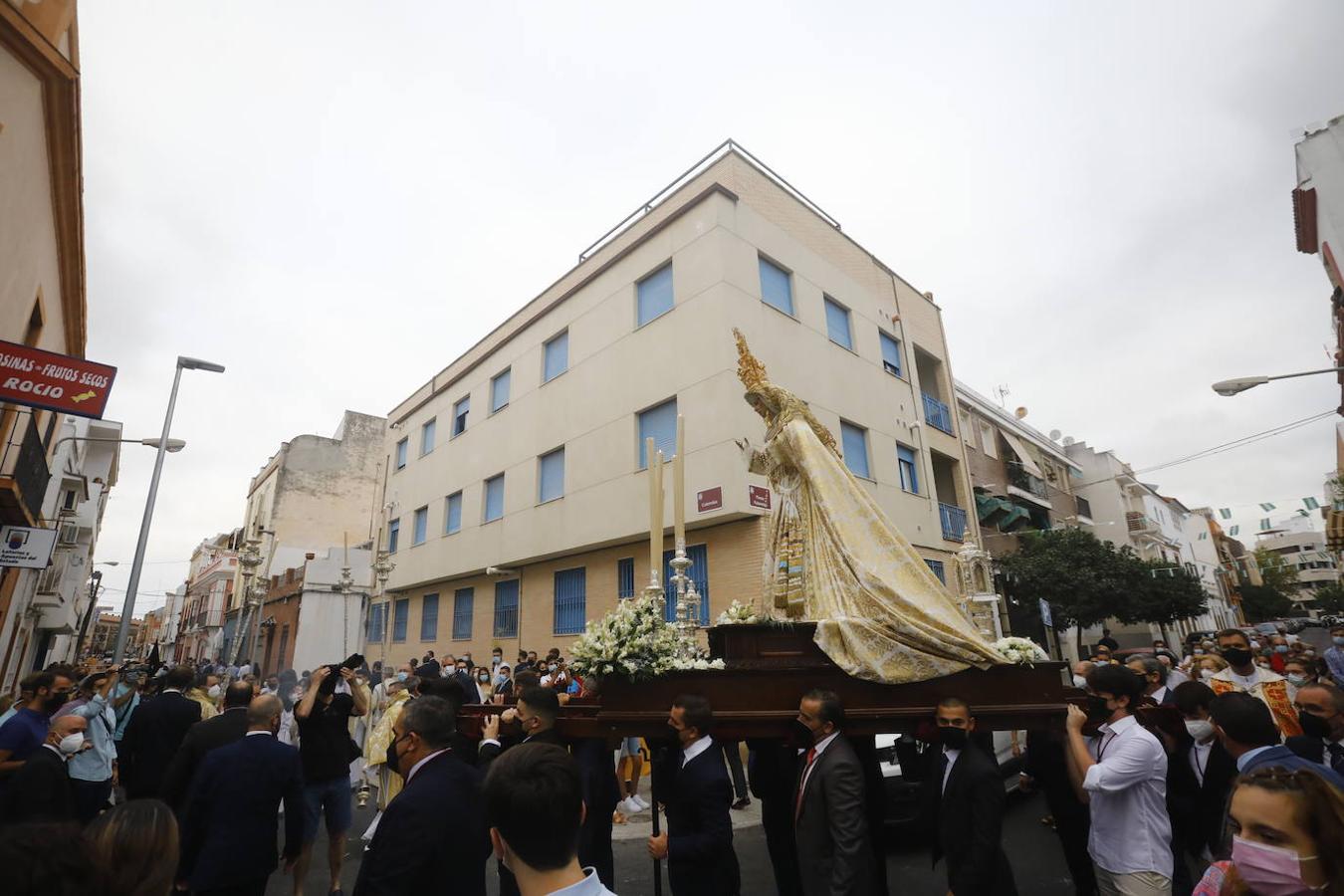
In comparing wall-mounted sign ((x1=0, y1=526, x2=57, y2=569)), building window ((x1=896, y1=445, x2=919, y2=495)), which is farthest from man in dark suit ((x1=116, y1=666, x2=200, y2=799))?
building window ((x1=896, y1=445, x2=919, y2=495))

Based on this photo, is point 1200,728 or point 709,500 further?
point 709,500

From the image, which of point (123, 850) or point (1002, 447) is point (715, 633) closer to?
point (123, 850)

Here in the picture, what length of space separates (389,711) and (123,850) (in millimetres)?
5227

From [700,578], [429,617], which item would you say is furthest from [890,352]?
[429,617]

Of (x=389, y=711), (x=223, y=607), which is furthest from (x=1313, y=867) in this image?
(x=223, y=607)

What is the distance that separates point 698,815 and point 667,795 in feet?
0.96

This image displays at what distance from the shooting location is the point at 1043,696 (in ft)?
12.9

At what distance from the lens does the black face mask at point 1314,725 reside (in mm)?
3756

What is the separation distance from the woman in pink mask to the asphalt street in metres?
4.14

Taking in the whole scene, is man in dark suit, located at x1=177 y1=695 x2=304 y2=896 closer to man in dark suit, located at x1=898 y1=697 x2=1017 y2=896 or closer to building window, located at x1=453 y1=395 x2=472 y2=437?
man in dark suit, located at x1=898 y1=697 x2=1017 y2=896

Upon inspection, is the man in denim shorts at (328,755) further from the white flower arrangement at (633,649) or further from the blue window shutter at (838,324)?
the blue window shutter at (838,324)

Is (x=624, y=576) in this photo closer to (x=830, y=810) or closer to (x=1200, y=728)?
(x=1200, y=728)

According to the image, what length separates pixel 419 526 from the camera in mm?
21609

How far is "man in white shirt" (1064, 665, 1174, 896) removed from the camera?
3379 mm
